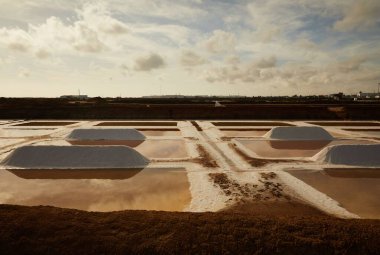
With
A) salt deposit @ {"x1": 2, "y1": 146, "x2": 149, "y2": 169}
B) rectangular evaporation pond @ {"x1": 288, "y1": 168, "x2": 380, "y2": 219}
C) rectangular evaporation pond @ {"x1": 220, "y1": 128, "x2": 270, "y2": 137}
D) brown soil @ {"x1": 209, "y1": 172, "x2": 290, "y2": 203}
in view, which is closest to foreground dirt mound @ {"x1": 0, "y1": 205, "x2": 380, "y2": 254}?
rectangular evaporation pond @ {"x1": 288, "y1": 168, "x2": 380, "y2": 219}

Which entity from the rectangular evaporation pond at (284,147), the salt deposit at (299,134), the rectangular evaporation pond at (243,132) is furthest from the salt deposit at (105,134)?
the salt deposit at (299,134)

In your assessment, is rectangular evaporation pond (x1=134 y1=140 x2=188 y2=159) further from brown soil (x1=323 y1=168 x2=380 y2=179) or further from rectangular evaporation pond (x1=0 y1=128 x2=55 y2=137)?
rectangular evaporation pond (x1=0 y1=128 x2=55 y2=137)

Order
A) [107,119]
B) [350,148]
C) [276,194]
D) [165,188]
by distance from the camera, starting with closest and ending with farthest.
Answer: [276,194]
[165,188]
[350,148]
[107,119]

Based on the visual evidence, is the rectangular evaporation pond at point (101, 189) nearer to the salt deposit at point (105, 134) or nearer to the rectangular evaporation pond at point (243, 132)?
the salt deposit at point (105, 134)

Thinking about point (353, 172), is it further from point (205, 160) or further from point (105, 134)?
point (105, 134)

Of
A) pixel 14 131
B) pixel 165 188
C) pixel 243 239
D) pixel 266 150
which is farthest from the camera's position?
pixel 14 131

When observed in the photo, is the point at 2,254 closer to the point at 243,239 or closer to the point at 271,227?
the point at 243,239

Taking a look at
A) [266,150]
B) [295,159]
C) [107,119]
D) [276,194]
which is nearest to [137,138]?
[266,150]
